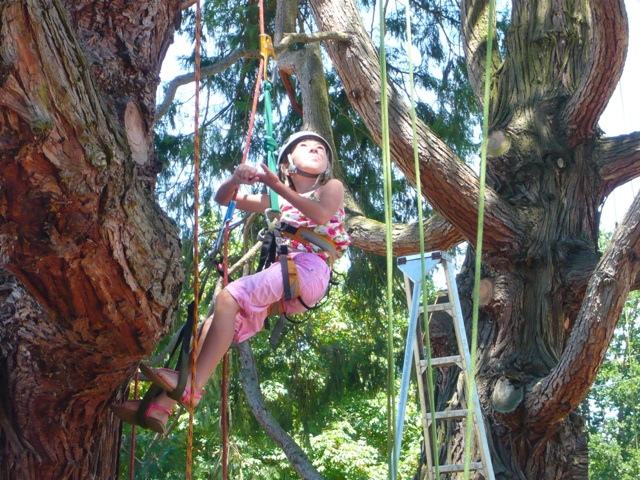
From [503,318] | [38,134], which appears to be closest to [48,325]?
[38,134]

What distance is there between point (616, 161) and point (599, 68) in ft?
2.67

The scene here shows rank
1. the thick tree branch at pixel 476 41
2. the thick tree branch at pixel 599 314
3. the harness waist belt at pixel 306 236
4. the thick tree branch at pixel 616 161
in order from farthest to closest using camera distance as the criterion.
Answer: the thick tree branch at pixel 476 41, the thick tree branch at pixel 616 161, the thick tree branch at pixel 599 314, the harness waist belt at pixel 306 236

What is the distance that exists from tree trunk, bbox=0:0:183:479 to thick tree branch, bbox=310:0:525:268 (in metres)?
2.45

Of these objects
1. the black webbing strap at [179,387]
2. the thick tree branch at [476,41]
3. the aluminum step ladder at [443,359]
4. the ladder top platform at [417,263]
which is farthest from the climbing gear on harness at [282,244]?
the thick tree branch at [476,41]

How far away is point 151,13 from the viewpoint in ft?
9.91

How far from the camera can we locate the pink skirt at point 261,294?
9.93ft

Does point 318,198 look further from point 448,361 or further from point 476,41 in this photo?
point 476,41

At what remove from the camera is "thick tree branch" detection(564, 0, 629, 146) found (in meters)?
5.09

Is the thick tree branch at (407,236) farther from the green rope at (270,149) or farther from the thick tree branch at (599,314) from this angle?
the green rope at (270,149)

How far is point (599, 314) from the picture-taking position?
4.66 metres

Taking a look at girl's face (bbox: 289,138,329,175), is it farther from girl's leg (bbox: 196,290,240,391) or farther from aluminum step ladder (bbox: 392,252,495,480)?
aluminum step ladder (bbox: 392,252,495,480)

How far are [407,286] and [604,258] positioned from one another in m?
1.22

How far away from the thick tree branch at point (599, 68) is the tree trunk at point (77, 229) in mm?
3014

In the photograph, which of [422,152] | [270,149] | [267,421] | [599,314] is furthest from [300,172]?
[267,421]
